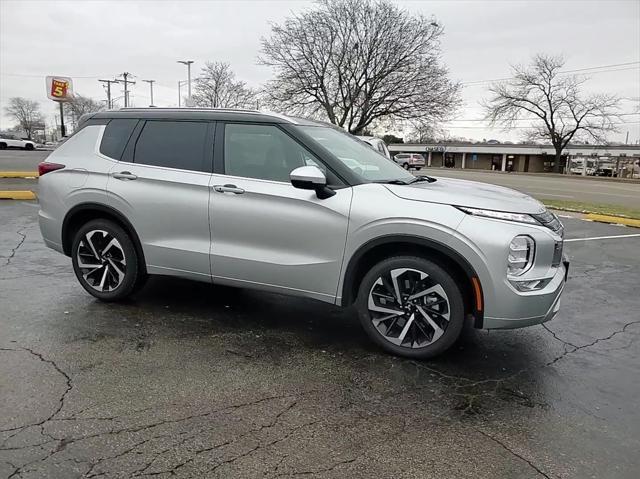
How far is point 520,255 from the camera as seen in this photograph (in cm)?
341

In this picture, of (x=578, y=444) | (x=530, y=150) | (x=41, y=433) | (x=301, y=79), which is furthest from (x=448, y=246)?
(x=530, y=150)

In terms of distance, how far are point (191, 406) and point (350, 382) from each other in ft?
3.44

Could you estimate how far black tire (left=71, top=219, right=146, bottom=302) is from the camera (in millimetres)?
4645

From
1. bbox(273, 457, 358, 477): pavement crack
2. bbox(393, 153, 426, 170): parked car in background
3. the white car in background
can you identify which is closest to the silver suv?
bbox(273, 457, 358, 477): pavement crack

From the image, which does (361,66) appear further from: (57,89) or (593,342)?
(593,342)

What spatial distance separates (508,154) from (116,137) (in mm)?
73316

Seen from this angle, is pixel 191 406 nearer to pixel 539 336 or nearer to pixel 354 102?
pixel 539 336

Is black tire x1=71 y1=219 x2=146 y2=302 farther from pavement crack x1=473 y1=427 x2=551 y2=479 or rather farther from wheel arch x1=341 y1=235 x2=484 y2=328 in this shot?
pavement crack x1=473 y1=427 x2=551 y2=479

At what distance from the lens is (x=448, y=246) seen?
11.5 feet

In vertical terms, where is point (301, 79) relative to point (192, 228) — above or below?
above

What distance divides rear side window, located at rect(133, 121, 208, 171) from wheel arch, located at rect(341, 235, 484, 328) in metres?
1.62

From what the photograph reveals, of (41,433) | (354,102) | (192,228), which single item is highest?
(354,102)

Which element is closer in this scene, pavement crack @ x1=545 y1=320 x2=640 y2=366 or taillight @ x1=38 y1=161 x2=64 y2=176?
pavement crack @ x1=545 y1=320 x2=640 y2=366

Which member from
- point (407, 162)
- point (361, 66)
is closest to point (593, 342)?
point (407, 162)
